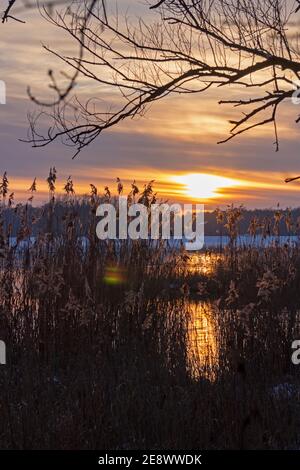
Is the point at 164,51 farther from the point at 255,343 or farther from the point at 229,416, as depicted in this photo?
the point at 255,343

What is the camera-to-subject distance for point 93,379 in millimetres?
5641

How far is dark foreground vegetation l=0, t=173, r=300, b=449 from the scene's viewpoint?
457cm

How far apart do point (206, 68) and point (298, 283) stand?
21.3 feet

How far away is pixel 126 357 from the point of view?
6684 millimetres

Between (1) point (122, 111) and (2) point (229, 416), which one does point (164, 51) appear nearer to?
(1) point (122, 111)

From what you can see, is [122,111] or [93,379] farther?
[93,379]

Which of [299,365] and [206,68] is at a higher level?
[206,68]

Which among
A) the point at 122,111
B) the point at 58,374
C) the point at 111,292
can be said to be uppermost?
the point at 122,111

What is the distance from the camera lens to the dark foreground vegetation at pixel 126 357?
4.57 m

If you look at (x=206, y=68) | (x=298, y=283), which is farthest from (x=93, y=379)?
(x=298, y=283)
